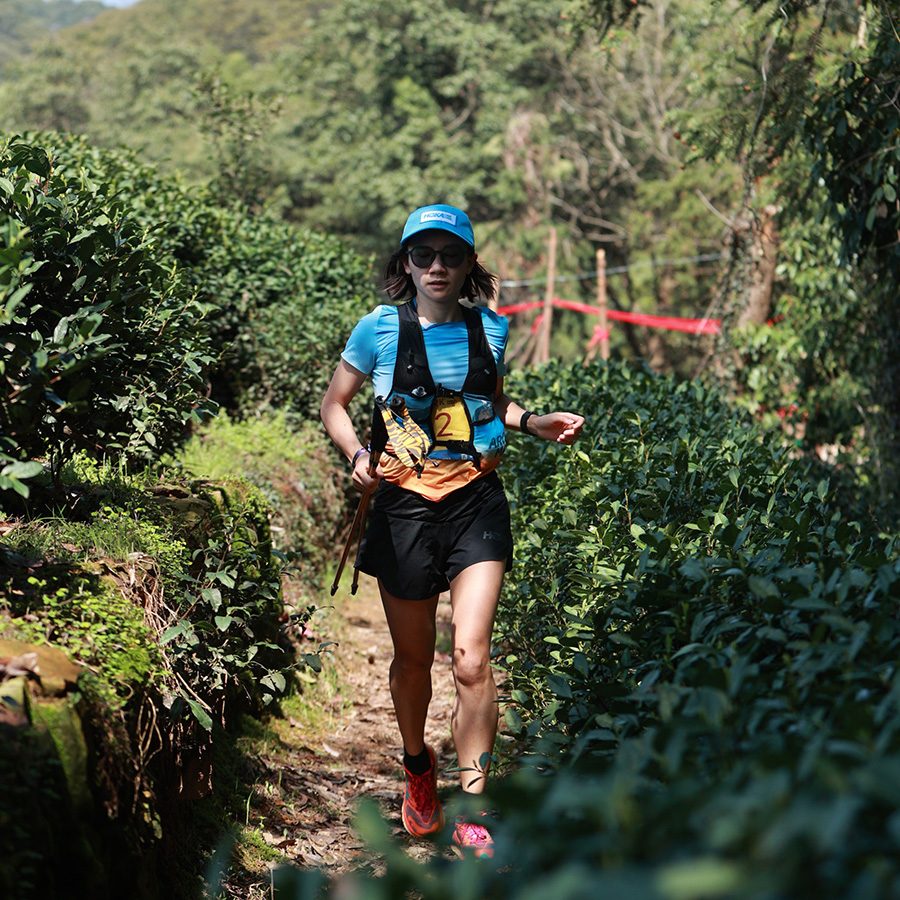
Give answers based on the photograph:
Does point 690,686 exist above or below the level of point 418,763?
above

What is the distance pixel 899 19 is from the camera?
7582 millimetres

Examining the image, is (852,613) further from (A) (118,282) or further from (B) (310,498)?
(B) (310,498)

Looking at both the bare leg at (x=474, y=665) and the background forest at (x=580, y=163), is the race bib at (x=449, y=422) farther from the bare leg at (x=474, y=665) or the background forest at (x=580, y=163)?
the background forest at (x=580, y=163)

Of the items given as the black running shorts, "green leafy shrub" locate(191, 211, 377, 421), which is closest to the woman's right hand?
the black running shorts

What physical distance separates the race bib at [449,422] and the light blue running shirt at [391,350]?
0.07m

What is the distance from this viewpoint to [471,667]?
4.32 meters

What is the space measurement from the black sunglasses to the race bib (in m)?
0.50

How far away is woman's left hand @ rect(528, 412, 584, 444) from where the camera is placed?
4.56 meters

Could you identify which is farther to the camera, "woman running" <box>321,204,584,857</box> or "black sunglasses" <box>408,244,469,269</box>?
"black sunglasses" <box>408,244,469,269</box>

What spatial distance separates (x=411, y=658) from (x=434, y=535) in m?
0.51

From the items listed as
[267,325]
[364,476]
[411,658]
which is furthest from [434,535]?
[267,325]

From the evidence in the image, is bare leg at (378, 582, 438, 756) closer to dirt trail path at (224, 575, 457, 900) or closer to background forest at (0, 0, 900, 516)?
dirt trail path at (224, 575, 457, 900)

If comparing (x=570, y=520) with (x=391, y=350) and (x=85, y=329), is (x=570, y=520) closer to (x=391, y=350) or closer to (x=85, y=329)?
(x=391, y=350)

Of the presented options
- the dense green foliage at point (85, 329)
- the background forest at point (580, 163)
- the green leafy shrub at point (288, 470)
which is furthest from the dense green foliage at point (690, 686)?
the background forest at point (580, 163)
